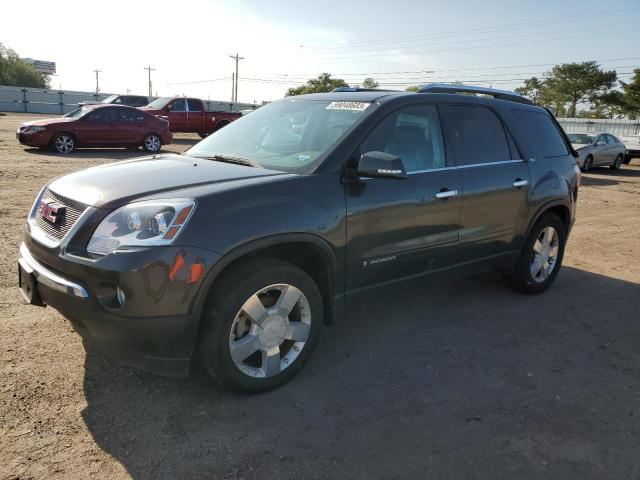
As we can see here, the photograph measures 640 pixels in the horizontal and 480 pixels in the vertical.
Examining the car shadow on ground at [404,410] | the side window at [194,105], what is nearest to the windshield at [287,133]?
the car shadow on ground at [404,410]

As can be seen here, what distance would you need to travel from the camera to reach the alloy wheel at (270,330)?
3.09 m

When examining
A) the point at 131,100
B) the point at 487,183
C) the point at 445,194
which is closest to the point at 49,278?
the point at 445,194

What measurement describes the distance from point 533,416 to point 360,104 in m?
2.41

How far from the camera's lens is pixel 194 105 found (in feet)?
73.3

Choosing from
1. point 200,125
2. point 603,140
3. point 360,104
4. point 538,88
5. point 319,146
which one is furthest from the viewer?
point 538,88

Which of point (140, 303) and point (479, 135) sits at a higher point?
point (479, 135)

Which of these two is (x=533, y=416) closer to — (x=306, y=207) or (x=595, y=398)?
(x=595, y=398)

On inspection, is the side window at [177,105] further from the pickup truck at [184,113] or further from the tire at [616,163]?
the tire at [616,163]

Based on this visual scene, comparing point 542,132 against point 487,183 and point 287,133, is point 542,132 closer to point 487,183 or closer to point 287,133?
point 487,183

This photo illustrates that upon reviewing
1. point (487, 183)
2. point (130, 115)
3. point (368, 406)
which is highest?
point (130, 115)

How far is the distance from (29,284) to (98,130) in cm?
1451

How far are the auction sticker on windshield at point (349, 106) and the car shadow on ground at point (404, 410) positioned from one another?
58.1 inches

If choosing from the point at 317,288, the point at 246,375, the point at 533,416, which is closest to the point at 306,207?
the point at 317,288

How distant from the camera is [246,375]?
3.14m
